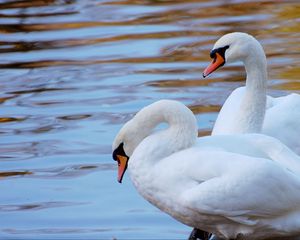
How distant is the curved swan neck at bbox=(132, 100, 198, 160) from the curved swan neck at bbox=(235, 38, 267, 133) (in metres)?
1.11

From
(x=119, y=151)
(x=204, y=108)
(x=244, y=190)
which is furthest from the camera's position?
(x=204, y=108)

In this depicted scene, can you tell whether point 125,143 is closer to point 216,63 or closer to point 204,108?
point 216,63

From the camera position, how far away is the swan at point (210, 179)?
243 inches

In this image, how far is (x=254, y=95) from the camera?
7.67m

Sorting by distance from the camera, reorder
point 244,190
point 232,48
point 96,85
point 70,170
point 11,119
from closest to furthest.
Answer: point 244,190
point 232,48
point 70,170
point 11,119
point 96,85

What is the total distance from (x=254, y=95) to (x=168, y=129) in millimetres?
1270

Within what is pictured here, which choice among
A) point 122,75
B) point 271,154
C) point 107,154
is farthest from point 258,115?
point 122,75

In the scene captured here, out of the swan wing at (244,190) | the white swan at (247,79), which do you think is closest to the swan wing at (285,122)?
the white swan at (247,79)

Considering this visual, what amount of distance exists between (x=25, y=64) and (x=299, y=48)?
2.79 meters

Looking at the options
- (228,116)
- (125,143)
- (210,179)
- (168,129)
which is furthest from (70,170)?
(210,179)

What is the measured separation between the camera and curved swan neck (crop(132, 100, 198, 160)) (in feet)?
21.1

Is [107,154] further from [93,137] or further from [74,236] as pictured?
[74,236]

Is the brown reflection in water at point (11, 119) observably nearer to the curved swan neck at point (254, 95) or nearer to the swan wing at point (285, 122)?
the swan wing at point (285, 122)

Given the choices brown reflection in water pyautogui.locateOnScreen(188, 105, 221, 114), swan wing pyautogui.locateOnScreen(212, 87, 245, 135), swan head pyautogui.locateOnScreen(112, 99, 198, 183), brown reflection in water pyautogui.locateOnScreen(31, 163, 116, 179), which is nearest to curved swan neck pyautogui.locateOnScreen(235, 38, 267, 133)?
swan wing pyautogui.locateOnScreen(212, 87, 245, 135)
